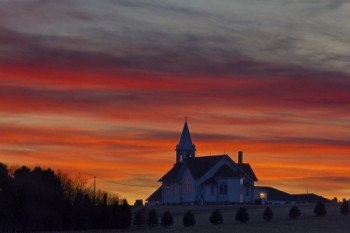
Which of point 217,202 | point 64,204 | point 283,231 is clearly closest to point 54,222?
point 64,204

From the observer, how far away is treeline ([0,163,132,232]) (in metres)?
88.3

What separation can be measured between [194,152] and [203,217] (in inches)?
1660

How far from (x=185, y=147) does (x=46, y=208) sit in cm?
6318

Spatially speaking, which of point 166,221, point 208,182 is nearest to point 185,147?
point 208,182

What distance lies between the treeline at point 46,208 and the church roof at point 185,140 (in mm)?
56955

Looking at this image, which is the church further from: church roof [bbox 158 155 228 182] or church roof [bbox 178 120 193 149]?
church roof [bbox 178 120 193 149]

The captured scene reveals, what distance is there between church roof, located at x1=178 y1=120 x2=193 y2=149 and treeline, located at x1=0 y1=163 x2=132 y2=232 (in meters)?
57.0

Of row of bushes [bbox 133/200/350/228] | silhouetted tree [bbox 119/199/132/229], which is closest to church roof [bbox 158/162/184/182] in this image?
row of bushes [bbox 133/200/350/228]

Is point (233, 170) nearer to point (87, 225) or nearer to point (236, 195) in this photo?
point (236, 195)

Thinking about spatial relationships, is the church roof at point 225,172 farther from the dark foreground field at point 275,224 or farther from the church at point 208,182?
the dark foreground field at point 275,224

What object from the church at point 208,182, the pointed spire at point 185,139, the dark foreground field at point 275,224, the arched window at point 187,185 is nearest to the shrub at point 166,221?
the dark foreground field at point 275,224

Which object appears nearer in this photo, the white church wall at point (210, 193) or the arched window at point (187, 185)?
the white church wall at point (210, 193)

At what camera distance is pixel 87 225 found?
303 ft

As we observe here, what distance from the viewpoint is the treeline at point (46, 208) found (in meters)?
88.3
